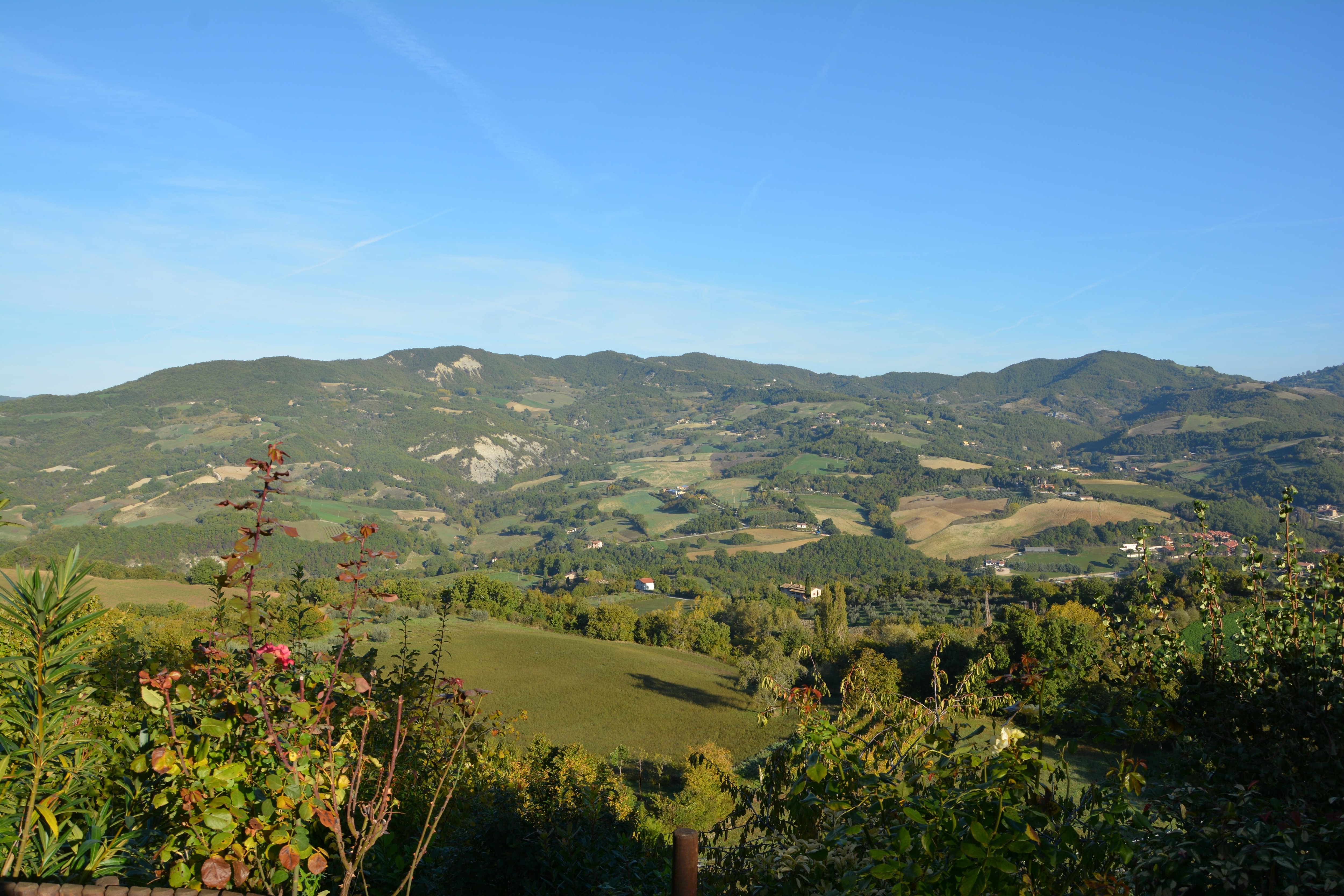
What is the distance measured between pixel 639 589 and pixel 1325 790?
9485cm

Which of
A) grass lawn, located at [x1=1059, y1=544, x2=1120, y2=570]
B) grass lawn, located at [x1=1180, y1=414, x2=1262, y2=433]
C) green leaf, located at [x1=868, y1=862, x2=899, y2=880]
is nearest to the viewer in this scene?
green leaf, located at [x1=868, y1=862, x2=899, y2=880]

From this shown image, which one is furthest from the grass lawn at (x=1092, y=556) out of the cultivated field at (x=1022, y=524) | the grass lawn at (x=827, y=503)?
the grass lawn at (x=827, y=503)

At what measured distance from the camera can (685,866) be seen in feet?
7.69

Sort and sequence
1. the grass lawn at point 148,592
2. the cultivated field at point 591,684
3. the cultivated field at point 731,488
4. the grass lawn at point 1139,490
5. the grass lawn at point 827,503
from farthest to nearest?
the cultivated field at point 731,488
the grass lawn at point 827,503
the grass lawn at point 1139,490
the grass lawn at point 148,592
the cultivated field at point 591,684

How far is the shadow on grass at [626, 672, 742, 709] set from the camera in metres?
41.7

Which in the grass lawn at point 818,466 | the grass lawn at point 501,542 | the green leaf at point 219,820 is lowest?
the grass lawn at point 501,542

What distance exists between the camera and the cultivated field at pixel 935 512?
135375mm

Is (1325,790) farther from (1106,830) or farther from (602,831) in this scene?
(602,831)

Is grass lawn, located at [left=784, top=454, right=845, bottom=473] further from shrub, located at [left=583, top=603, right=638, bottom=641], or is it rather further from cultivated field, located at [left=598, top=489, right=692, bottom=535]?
shrub, located at [left=583, top=603, right=638, bottom=641]

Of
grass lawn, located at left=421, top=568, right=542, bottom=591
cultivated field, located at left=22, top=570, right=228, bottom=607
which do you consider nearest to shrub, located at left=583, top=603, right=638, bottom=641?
grass lawn, located at left=421, top=568, right=542, bottom=591

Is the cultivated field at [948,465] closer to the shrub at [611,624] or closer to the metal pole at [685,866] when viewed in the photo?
the shrub at [611,624]

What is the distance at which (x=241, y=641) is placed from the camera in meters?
2.83

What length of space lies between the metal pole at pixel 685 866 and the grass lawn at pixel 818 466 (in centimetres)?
18731

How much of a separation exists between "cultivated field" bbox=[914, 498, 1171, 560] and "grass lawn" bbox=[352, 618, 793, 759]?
8143cm
